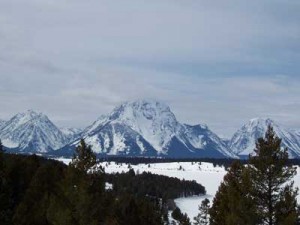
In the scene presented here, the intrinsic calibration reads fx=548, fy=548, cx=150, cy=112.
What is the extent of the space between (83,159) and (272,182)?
1005 cm

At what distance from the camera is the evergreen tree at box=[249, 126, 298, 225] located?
26.2 metres

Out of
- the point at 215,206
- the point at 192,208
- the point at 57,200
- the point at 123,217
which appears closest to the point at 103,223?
the point at 57,200

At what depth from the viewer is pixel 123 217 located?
55.5m

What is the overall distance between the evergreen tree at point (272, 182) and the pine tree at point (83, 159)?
8563 millimetres

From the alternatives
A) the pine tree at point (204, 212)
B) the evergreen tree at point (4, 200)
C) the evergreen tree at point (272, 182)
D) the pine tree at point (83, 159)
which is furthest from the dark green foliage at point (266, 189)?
the pine tree at point (204, 212)

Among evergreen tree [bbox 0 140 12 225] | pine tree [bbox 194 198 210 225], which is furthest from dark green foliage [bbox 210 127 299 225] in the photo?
pine tree [bbox 194 198 210 225]

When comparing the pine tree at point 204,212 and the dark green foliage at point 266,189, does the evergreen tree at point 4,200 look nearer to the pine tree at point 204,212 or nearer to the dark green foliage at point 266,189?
the dark green foliage at point 266,189

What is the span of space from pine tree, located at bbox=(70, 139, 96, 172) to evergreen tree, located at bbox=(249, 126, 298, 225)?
856 centimetres

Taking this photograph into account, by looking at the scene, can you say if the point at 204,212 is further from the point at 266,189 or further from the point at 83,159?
the point at 266,189

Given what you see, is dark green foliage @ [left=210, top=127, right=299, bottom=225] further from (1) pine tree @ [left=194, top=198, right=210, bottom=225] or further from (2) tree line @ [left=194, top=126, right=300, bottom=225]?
(1) pine tree @ [left=194, top=198, right=210, bottom=225]

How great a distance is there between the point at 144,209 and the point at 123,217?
2.36 meters

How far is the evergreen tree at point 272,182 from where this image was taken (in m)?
26.2

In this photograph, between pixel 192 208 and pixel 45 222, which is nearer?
pixel 45 222

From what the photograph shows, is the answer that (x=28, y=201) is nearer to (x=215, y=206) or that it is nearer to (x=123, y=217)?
(x=215, y=206)
